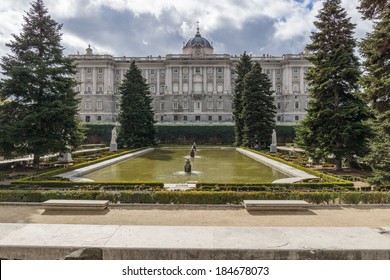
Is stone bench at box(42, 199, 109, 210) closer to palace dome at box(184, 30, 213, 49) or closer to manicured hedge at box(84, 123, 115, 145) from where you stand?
manicured hedge at box(84, 123, 115, 145)

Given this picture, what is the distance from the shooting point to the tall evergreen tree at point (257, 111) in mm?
38656

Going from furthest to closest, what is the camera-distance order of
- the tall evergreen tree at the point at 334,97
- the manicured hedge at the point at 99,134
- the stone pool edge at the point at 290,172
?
the manicured hedge at the point at 99,134 → the tall evergreen tree at the point at 334,97 → the stone pool edge at the point at 290,172

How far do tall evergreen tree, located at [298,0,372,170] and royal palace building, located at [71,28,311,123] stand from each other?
59111mm

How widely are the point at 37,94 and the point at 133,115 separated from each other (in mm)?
21219

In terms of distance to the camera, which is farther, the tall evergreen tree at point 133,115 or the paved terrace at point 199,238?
the tall evergreen tree at point 133,115

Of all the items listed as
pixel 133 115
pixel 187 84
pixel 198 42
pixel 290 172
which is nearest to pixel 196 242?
pixel 290 172

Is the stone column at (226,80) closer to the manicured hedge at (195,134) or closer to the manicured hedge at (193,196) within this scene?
the manicured hedge at (195,134)

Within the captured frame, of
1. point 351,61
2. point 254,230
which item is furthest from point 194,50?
point 254,230

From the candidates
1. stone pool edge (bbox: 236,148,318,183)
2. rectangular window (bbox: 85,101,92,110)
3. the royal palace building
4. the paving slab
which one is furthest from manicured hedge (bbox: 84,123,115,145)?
the paving slab

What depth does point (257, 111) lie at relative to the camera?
38719 mm

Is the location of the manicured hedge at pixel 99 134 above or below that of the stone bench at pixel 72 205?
above

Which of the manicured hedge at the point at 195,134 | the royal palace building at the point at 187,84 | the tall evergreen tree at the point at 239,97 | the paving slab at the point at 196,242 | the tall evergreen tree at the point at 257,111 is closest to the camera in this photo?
the paving slab at the point at 196,242

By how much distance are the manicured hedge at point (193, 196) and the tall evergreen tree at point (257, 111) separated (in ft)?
89.3

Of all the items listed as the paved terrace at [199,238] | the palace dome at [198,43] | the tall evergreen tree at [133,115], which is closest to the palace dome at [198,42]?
the palace dome at [198,43]
